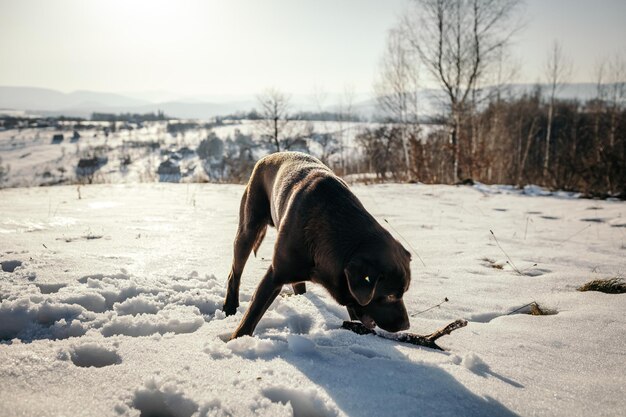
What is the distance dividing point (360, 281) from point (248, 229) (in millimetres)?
1620

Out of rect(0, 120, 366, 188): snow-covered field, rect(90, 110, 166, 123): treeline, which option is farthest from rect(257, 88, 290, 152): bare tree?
rect(90, 110, 166, 123): treeline

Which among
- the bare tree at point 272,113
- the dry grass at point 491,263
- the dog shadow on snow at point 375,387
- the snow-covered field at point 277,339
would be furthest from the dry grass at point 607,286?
the bare tree at point 272,113

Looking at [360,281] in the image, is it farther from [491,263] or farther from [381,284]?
[491,263]

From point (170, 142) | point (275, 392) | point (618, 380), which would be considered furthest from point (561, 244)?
point (170, 142)

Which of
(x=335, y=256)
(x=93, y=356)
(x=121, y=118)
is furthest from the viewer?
(x=121, y=118)

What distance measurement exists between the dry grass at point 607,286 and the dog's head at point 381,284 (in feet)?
7.61

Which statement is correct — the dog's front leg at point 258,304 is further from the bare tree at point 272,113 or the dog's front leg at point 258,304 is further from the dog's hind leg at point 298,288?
the bare tree at point 272,113

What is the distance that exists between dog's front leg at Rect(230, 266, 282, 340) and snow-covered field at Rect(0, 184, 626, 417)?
0.53 ft

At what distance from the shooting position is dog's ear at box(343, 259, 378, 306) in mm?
1965

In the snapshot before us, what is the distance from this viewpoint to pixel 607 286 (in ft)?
10.9

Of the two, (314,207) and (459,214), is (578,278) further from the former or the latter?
(459,214)

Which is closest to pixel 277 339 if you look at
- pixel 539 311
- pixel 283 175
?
pixel 283 175

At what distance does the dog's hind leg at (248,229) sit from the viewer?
3158mm

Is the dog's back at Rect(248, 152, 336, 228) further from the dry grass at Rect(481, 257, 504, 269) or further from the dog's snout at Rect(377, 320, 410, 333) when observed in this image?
the dry grass at Rect(481, 257, 504, 269)
